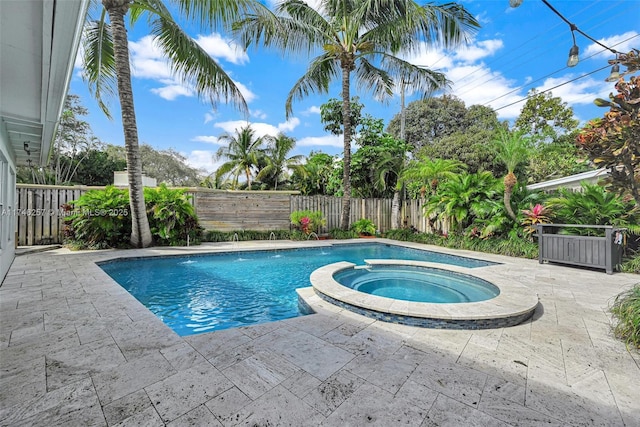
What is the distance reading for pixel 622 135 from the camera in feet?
8.48

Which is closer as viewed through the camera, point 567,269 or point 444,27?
point 567,269

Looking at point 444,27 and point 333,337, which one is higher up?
point 444,27

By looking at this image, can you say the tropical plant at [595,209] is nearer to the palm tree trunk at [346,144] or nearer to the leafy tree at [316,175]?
the palm tree trunk at [346,144]

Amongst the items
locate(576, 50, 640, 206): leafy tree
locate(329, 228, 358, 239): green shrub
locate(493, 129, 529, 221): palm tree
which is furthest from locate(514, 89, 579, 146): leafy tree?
locate(576, 50, 640, 206): leafy tree

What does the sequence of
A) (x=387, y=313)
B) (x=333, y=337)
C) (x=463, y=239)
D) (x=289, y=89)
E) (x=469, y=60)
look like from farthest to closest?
1. (x=469, y=60)
2. (x=289, y=89)
3. (x=463, y=239)
4. (x=387, y=313)
5. (x=333, y=337)

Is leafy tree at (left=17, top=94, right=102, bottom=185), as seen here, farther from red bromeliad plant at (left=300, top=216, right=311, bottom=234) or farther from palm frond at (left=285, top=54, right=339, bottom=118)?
red bromeliad plant at (left=300, top=216, right=311, bottom=234)

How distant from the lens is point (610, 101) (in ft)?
9.30

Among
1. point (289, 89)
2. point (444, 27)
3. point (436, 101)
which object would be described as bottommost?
point (289, 89)

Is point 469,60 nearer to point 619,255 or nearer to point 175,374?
point 619,255

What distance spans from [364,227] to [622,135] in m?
10.3

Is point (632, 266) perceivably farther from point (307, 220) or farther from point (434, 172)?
point (307, 220)

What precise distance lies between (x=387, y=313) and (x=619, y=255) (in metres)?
6.28

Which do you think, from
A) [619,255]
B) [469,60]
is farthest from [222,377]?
[469,60]

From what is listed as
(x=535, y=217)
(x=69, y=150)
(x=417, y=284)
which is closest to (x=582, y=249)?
(x=535, y=217)
